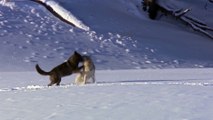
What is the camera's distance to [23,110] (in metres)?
8.79

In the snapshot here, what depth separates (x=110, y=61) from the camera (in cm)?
2283

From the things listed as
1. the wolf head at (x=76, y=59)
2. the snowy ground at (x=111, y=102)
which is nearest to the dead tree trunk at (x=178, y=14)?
the wolf head at (x=76, y=59)

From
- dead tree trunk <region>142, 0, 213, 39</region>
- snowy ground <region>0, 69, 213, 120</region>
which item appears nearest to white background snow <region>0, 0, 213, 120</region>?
snowy ground <region>0, 69, 213, 120</region>

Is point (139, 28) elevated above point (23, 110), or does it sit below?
above

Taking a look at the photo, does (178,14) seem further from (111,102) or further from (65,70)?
(111,102)

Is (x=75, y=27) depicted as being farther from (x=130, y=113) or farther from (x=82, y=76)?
(x=130, y=113)

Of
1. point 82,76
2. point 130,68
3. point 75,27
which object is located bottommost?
point 82,76

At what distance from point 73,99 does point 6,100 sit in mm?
1177

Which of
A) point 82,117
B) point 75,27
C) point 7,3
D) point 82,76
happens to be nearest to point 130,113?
point 82,117

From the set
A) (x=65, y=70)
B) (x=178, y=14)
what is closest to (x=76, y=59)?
(x=65, y=70)

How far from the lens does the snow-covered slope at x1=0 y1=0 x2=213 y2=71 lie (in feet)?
74.5

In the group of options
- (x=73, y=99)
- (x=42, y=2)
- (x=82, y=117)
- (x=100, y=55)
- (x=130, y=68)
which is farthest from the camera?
(x=42, y=2)

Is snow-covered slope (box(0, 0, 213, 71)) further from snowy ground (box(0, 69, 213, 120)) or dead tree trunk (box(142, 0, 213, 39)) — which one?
snowy ground (box(0, 69, 213, 120))

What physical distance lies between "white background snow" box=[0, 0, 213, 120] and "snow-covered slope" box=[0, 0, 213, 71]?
4cm
